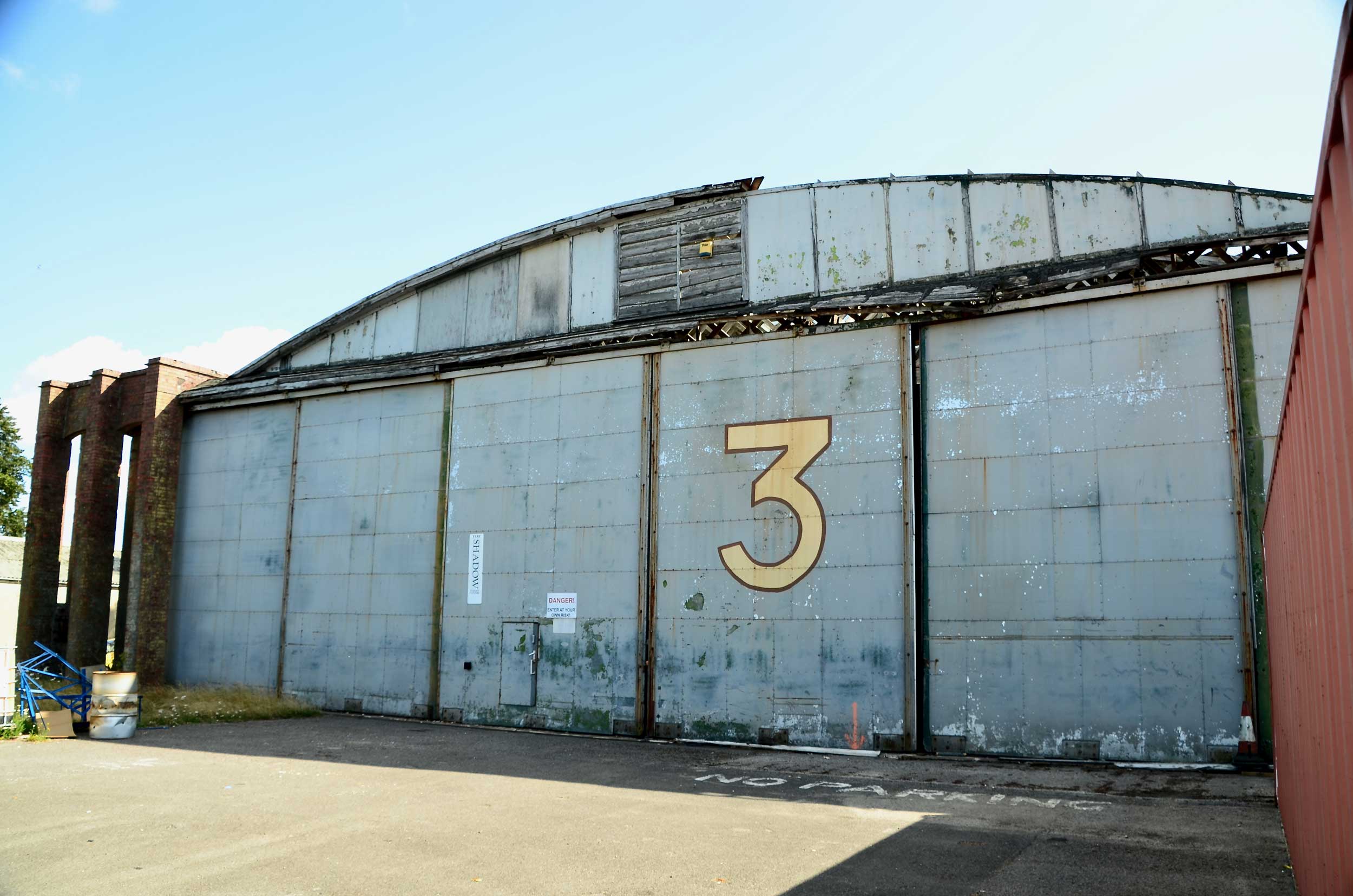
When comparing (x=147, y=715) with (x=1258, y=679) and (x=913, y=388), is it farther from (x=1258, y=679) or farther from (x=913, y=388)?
(x=1258, y=679)

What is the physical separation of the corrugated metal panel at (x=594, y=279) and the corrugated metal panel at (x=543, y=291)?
0.23m

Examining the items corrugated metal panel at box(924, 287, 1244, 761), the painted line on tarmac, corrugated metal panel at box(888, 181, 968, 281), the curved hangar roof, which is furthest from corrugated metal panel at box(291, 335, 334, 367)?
the painted line on tarmac

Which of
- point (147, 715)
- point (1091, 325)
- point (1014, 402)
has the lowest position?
point (147, 715)

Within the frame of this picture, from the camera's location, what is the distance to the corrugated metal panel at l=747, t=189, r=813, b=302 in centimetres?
1623

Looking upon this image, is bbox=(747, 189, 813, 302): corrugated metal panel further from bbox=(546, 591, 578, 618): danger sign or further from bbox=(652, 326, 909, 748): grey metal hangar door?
bbox=(546, 591, 578, 618): danger sign

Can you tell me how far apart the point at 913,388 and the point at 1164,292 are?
3.64m

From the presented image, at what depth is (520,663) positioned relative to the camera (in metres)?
17.0

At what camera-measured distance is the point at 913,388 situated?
14461mm

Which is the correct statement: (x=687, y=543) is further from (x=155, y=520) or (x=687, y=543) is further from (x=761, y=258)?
(x=155, y=520)

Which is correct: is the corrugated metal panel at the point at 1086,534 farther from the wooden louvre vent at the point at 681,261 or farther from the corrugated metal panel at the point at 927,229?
the wooden louvre vent at the point at 681,261

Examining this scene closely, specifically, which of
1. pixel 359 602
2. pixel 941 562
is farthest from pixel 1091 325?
pixel 359 602

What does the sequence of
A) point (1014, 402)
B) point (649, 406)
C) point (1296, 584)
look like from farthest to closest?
point (649, 406), point (1014, 402), point (1296, 584)

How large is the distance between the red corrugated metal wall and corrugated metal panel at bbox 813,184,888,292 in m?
10.1

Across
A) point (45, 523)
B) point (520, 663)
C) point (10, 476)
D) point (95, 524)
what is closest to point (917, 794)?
point (520, 663)
